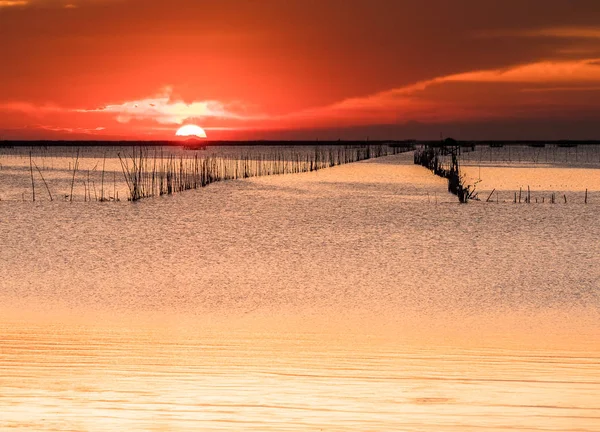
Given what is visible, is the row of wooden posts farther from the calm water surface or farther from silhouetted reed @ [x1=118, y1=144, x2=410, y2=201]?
the calm water surface

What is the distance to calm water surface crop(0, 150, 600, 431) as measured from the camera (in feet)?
9.52

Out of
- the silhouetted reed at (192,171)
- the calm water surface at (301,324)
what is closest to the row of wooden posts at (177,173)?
the silhouetted reed at (192,171)

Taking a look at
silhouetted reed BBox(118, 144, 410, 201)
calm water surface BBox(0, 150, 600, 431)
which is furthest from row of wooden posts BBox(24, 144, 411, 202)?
calm water surface BBox(0, 150, 600, 431)

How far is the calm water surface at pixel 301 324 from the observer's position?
2.90 meters

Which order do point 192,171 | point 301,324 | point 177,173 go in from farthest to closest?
point 177,173
point 192,171
point 301,324

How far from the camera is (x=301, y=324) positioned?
508cm

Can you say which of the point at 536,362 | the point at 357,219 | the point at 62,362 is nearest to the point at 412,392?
the point at 536,362

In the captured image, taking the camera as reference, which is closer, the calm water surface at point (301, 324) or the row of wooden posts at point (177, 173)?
the calm water surface at point (301, 324)

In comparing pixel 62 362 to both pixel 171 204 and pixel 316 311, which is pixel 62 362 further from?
pixel 171 204

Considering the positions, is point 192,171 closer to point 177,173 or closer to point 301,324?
point 177,173

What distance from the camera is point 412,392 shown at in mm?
3137

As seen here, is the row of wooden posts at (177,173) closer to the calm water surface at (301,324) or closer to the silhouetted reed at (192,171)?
the silhouetted reed at (192,171)

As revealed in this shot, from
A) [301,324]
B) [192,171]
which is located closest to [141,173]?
[192,171]

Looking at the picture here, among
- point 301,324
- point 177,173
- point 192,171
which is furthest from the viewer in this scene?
point 177,173
